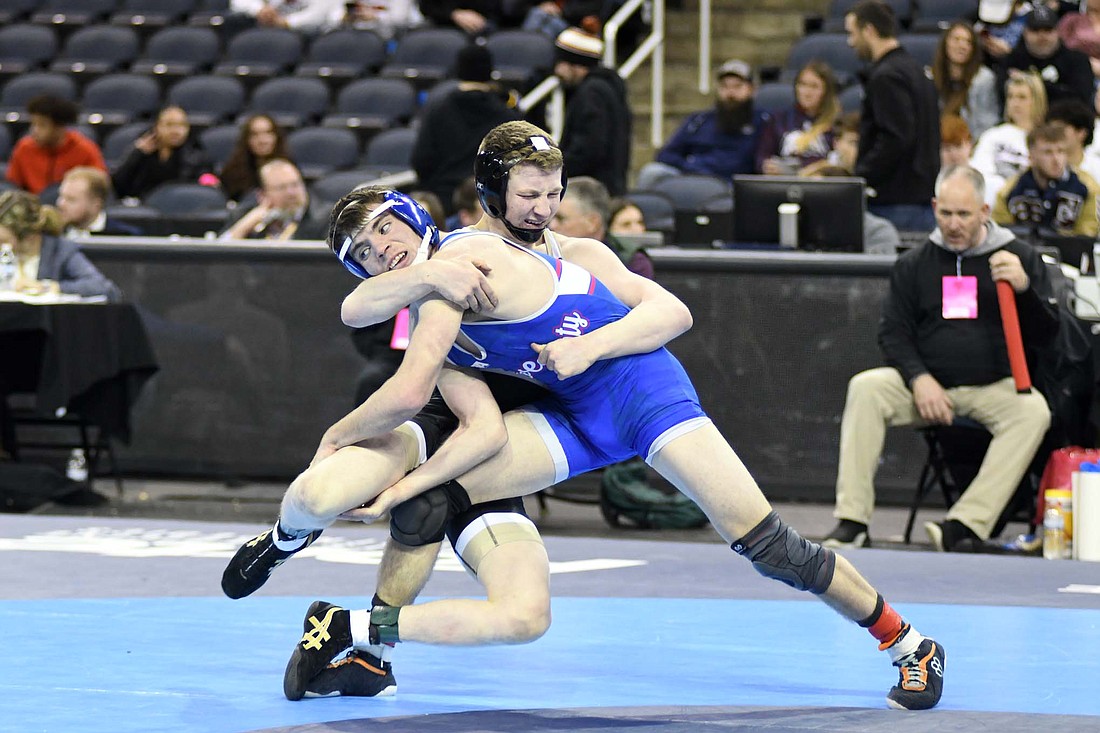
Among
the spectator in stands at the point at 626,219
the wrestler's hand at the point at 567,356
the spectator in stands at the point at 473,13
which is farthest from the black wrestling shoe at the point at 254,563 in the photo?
the spectator in stands at the point at 473,13

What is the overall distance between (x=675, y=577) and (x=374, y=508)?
2301 millimetres

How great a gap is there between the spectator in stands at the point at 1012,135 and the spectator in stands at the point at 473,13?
430 centimetres

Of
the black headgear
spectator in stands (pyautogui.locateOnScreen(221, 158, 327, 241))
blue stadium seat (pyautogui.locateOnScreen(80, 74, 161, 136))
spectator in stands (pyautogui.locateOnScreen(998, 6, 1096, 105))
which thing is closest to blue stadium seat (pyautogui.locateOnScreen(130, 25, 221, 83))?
blue stadium seat (pyautogui.locateOnScreen(80, 74, 161, 136))

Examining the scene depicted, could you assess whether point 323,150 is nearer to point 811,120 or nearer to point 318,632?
point 811,120

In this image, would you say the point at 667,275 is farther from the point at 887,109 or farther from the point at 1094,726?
the point at 1094,726

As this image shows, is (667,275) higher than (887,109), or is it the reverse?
(887,109)

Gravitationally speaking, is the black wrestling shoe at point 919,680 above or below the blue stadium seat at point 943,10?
below

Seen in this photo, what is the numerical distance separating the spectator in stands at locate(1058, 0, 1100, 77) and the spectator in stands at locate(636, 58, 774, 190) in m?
1.78

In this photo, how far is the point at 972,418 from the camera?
6.65 m

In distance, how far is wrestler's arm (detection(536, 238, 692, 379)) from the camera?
3.68m

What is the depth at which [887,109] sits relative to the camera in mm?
8203

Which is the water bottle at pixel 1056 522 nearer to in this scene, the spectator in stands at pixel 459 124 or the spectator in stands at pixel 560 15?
the spectator in stands at pixel 459 124

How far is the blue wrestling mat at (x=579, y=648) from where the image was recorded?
145 inches

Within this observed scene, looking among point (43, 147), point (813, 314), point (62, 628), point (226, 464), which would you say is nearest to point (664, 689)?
point (62, 628)
